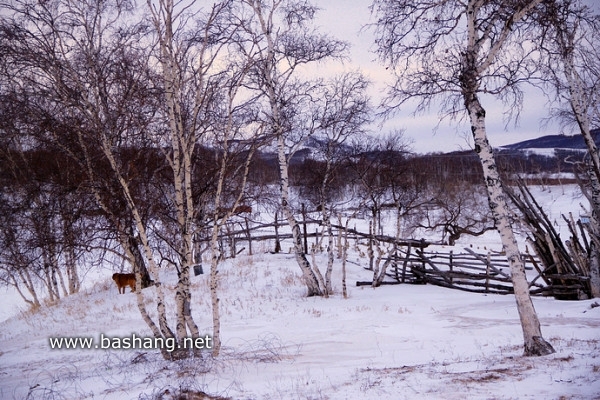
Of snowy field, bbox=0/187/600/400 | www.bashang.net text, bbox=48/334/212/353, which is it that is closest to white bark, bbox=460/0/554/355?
snowy field, bbox=0/187/600/400

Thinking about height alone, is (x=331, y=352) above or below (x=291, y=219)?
→ below

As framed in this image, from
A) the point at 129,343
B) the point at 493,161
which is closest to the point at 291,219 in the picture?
the point at 129,343

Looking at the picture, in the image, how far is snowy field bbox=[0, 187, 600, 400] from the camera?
15.3ft

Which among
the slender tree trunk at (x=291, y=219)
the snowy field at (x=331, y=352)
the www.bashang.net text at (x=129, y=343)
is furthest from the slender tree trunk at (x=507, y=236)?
the slender tree trunk at (x=291, y=219)

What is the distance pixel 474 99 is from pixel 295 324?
19.0 feet

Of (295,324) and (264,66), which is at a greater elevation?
(264,66)

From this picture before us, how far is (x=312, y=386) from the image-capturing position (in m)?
5.07

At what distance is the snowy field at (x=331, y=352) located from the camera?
4664 millimetres

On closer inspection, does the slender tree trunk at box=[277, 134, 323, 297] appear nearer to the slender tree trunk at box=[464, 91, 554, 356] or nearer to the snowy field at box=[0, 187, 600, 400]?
the snowy field at box=[0, 187, 600, 400]

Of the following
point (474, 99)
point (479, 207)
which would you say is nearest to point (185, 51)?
point (474, 99)

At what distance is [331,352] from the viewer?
706cm

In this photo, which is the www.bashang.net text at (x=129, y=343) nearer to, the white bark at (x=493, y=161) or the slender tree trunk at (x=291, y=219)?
the white bark at (x=493, y=161)

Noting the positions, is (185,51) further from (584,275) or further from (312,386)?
(584,275)

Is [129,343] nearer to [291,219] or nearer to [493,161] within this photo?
[291,219]
